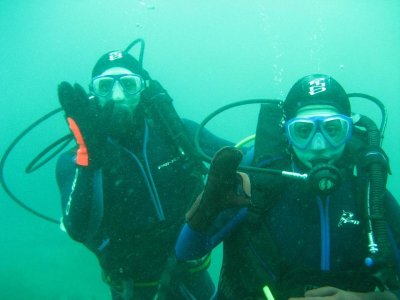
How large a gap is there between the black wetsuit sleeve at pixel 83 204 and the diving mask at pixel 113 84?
105 cm

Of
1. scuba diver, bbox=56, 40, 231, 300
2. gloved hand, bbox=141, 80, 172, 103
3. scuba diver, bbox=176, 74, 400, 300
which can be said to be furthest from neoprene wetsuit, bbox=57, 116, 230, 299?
scuba diver, bbox=176, 74, 400, 300

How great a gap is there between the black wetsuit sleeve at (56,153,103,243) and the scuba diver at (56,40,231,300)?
0.03ft

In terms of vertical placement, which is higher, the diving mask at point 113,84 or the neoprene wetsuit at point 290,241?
the diving mask at point 113,84

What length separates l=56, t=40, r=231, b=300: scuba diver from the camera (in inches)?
137

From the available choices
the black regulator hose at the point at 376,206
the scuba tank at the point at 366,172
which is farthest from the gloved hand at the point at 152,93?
the black regulator hose at the point at 376,206

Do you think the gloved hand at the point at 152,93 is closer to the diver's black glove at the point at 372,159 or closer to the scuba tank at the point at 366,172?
the scuba tank at the point at 366,172

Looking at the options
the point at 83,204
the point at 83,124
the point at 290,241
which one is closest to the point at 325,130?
the point at 290,241

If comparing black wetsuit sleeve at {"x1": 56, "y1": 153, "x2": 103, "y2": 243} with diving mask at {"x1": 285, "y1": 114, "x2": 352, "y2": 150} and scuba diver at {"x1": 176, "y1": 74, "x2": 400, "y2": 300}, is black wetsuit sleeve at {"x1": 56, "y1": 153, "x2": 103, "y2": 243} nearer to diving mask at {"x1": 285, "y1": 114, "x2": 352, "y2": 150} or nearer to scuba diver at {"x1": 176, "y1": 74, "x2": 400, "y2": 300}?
scuba diver at {"x1": 176, "y1": 74, "x2": 400, "y2": 300}

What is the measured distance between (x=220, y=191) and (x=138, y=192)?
1867 millimetres

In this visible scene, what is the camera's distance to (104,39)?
49.2 metres

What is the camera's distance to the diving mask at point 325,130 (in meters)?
2.71

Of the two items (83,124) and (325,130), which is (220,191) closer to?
(325,130)

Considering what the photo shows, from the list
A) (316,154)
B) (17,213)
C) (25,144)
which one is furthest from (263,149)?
(25,144)

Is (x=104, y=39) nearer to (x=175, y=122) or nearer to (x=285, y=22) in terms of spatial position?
(x=285, y=22)
